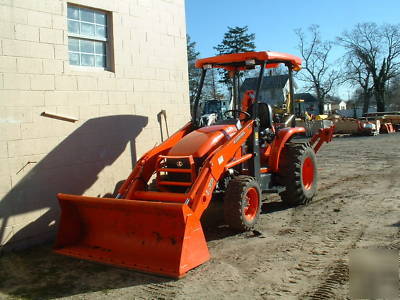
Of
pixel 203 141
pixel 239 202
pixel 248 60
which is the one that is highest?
pixel 248 60

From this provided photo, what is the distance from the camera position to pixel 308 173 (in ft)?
26.6

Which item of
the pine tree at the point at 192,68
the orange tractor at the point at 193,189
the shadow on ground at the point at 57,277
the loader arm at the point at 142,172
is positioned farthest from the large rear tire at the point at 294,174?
the pine tree at the point at 192,68

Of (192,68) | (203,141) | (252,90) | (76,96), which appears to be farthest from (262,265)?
(192,68)

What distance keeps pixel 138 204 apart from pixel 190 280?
1088 mm

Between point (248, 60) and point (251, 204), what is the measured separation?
92.7 inches

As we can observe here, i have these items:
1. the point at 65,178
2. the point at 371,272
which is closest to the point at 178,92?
the point at 65,178

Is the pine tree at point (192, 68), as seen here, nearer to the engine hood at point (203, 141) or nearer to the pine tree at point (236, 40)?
the pine tree at point (236, 40)

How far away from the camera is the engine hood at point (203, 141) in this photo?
6078 mm

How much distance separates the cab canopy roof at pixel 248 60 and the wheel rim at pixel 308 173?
69.7 inches

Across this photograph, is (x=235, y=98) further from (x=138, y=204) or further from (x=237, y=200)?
(x=138, y=204)

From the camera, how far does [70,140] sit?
6.54 m

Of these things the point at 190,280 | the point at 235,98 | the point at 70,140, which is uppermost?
the point at 235,98

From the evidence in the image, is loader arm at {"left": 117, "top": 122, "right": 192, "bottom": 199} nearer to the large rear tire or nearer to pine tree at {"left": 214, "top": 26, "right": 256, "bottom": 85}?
the large rear tire

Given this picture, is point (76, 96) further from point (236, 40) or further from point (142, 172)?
point (236, 40)
